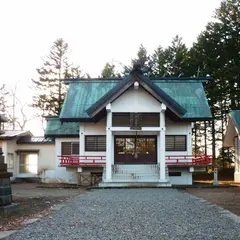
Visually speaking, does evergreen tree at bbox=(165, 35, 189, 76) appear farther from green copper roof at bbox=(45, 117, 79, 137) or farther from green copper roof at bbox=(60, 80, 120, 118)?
green copper roof at bbox=(45, 117, 79, 137)

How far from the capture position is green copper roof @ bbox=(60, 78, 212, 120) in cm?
2583

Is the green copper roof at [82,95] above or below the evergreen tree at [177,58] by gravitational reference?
below

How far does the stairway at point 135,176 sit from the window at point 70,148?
14.4 feet

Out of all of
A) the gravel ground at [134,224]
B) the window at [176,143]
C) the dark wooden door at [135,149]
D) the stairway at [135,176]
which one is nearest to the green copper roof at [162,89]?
the window at [176,143]

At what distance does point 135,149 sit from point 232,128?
7.70 meters

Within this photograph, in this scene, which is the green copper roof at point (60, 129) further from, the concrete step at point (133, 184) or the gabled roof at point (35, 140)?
the concrete step at point (133, 184)

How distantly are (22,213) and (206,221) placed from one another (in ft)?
15.1

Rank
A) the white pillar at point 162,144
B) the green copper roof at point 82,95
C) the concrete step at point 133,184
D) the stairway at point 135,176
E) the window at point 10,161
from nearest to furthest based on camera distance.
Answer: the concrete step at point 133,184
the stairway at point 135,176
the white pillar at point 162,144
the green copper roof at point 82,95
the window at point 10,161

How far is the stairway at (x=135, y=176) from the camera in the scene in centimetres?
2230

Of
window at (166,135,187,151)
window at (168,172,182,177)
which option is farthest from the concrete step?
window at (166,135,187,151)

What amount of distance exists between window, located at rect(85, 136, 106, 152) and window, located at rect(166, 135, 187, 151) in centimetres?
417

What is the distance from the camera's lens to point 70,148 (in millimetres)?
28000

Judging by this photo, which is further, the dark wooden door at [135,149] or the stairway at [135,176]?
the dark wooden door at [135,149]

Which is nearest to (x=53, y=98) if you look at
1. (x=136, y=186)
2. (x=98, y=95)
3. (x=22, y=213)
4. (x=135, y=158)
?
(x=98, y=95)
